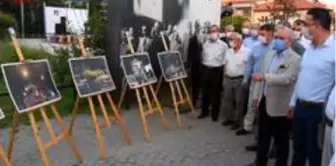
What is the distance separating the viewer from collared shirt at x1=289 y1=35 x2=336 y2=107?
4.89m

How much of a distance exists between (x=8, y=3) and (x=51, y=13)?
3902 mm

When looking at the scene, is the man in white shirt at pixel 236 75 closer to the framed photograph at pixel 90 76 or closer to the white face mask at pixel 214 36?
the white face mask at pixel 214 36

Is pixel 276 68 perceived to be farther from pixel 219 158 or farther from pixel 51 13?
pixel 51 13

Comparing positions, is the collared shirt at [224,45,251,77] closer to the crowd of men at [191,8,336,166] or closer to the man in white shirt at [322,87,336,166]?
the crowd of men at [191,8,336,166]

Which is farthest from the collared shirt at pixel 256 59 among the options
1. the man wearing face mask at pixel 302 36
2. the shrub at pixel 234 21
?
the shrub at pixel 234 21

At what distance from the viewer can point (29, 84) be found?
240 inches

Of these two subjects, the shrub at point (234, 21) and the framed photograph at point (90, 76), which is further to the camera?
the shrub at point (234, 21)

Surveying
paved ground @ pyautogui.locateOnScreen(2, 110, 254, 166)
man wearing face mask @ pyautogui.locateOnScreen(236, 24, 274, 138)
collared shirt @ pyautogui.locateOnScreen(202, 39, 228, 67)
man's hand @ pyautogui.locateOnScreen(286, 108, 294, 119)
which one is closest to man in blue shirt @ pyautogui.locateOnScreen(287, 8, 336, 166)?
man's hand @ pyautogui.locateOnScreen(286, 108, 294, 119)

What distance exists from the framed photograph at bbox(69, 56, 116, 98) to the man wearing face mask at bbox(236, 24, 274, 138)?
6.89ft

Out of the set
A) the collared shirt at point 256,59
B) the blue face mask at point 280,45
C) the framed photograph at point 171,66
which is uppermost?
the blue face mask at point 280,45

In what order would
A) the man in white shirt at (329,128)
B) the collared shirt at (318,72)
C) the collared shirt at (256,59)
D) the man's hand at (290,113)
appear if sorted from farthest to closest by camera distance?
the collared shirt at (256,59), the man's hand at (290,113), the collared shirt at (318,72), the man in white shirt at (329,128)

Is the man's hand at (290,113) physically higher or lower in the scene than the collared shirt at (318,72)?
lower

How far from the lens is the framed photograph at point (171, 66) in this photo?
9.34 metres

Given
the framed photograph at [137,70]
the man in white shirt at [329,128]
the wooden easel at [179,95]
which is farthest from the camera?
the wooden easel at [179,95]
